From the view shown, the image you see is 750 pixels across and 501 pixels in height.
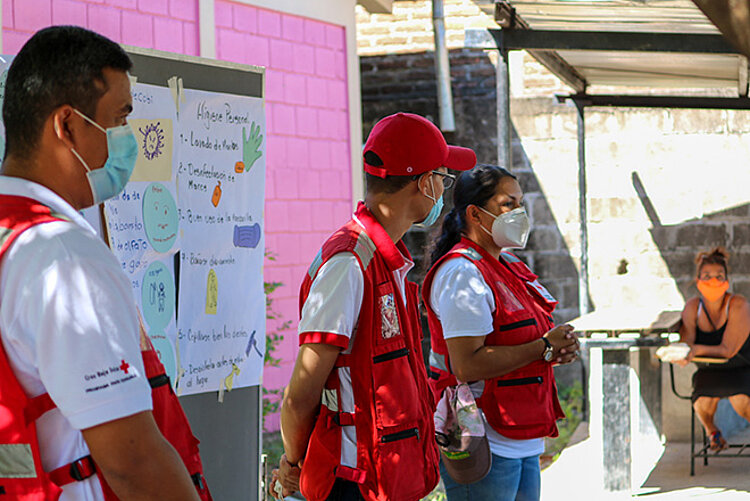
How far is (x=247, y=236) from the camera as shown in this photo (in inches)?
181

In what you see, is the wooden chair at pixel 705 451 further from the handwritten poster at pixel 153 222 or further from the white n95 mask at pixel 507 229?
the handwritten poster at pixel 153 222

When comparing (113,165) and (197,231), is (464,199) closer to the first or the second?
(197,231)

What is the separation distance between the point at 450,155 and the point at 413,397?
821 millimetres

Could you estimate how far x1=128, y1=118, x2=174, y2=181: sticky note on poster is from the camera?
402 centimetres

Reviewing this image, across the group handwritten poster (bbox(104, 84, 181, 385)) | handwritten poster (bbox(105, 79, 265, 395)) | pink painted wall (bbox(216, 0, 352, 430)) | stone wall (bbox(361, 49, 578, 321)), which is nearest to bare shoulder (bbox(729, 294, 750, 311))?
stone wall (bbox(361, 49, 578, 321))

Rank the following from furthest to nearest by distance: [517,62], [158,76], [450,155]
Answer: [517,62]
[158,76]
[450,155]

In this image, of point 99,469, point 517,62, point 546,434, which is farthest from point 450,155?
point 517,62

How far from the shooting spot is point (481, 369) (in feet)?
10.9

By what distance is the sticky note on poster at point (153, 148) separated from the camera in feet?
13.2

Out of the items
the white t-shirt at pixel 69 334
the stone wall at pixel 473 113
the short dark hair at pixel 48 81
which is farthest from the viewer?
the stone wall at pixel 473 113

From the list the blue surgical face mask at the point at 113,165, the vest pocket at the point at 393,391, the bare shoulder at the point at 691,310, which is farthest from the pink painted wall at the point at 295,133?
the blue surgical face mask at the point at 113,165

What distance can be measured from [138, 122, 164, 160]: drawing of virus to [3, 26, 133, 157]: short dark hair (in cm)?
229

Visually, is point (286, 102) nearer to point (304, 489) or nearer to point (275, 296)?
point (275, 296)

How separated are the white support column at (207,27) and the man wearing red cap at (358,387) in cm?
471
